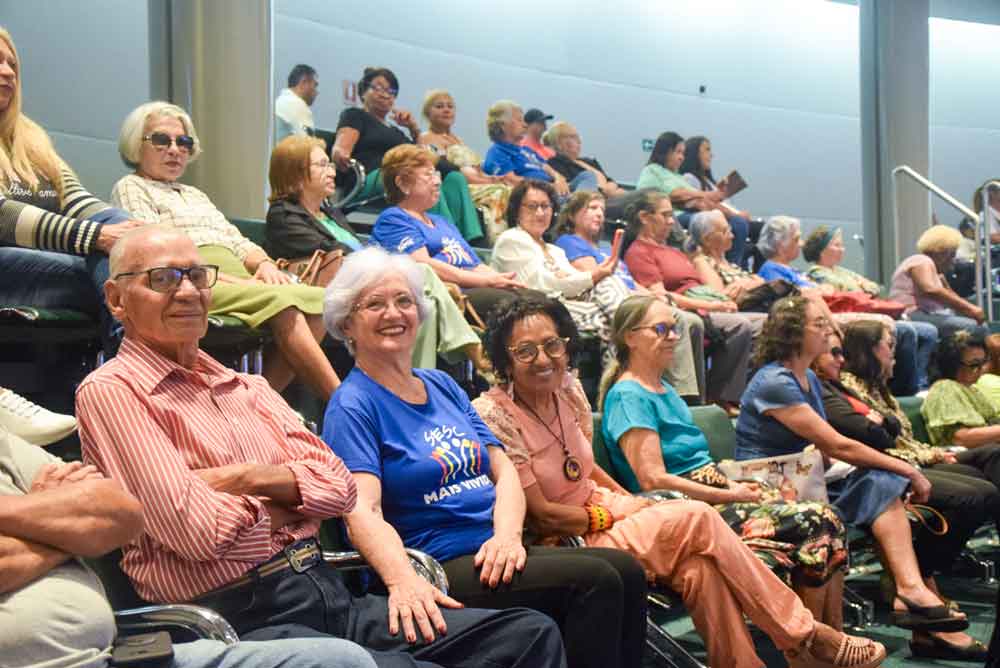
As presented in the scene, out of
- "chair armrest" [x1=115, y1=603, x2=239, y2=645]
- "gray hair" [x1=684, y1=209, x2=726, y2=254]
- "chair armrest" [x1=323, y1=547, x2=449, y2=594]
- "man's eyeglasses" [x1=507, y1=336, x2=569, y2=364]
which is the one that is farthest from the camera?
"gray hair" [x1=684, y1=209, x2=726, y2=254]

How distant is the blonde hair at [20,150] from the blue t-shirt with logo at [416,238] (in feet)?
4.83

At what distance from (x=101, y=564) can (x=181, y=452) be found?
0.79 ft

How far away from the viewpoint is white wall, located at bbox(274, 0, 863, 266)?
8.68m

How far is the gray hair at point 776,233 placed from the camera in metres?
7.13

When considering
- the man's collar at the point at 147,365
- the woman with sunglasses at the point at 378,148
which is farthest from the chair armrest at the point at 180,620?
the woman with sunglasses at the point at 378,148

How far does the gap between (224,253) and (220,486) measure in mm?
1990

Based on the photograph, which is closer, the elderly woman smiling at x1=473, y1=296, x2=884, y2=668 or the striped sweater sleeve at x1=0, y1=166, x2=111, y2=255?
the elderly woman smiling at x1=473, y1=296, x2=884, y2=668

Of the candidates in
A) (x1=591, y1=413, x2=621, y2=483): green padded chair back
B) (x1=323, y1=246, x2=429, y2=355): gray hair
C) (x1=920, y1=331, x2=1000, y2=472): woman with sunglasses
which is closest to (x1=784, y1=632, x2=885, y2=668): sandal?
(x1=591, y1=413, x2=621, y2=483): green padded chair back

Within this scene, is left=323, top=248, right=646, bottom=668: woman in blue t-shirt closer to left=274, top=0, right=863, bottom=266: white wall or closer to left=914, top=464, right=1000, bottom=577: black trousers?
left=914, top=464, right=1000, bottom=577: black trousers

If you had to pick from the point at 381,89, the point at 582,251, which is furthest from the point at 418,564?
the point at 381,89

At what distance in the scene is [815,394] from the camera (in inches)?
167

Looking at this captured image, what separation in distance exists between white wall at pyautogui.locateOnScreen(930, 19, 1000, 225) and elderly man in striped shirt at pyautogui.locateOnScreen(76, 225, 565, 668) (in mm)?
11217

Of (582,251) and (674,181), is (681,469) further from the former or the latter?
(674,181)

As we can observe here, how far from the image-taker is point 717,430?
4219 millimetres
